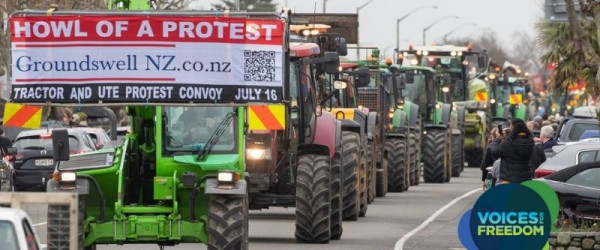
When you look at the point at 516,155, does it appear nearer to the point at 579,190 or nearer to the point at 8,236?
the point at 579,190

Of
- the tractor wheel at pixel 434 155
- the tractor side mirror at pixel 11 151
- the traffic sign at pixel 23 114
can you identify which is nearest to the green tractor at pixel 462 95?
the tractor wheel at pixel 434 155

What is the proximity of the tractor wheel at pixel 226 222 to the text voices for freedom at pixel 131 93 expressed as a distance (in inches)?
39.7

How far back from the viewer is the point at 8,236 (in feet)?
40.9

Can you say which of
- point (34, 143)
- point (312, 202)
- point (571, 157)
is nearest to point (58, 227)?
point (312, 202)

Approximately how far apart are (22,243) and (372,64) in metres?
24.1

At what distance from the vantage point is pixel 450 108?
4556 centimetres

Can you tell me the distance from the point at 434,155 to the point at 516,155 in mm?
19725

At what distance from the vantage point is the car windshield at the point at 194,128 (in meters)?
18.6

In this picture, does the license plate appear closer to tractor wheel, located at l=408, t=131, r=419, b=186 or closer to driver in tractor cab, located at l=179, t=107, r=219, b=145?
tractor wheel, located at l=408, t=131, r=419, b=186

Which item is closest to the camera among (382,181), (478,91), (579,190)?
(579,190)

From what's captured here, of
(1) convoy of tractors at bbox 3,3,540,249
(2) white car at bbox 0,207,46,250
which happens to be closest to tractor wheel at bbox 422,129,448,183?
(1) convoy of tractors at bbox 3,3,540,249

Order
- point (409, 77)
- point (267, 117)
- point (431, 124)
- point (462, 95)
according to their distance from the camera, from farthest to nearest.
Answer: point (462, 95)
point (431, 124)
point (409, 77)
point (267, 117)

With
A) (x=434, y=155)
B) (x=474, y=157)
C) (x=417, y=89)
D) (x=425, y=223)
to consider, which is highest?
(x=417, y=89)

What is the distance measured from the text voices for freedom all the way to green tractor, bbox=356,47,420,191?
16014 mm
